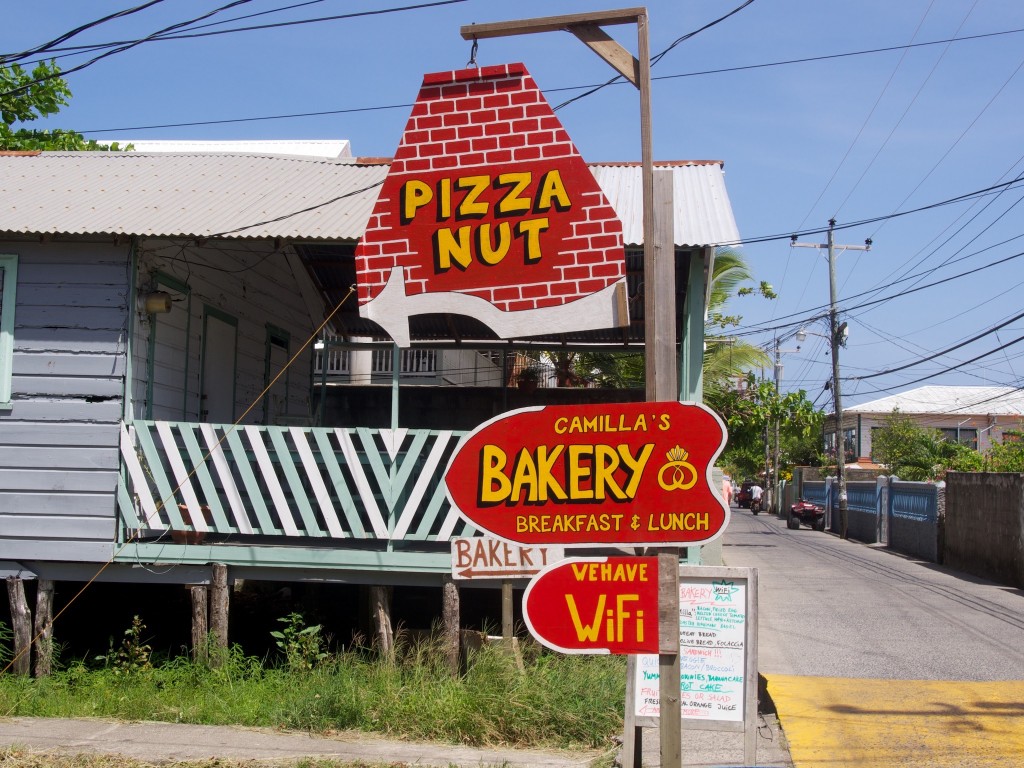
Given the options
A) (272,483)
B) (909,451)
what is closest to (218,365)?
(272,483)

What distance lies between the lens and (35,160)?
10844 mm

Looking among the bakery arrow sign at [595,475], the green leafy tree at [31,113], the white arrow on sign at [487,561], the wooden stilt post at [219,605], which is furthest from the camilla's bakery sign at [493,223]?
the green leafy tree at [31,113]

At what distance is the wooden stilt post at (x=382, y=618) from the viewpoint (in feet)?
28.9

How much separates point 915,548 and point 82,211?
57.0 feet

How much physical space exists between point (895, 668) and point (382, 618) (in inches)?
169

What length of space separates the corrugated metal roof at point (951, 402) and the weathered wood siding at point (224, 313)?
47.3 m

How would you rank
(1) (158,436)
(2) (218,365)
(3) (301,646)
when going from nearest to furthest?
1. (3) (301,646)
2. (1) (158,436)
3. (2) (218,365)

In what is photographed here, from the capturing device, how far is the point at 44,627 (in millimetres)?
8891

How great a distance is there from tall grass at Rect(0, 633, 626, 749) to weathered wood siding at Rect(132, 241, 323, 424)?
224cm

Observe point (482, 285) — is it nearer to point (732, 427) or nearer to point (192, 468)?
point (192, 468)

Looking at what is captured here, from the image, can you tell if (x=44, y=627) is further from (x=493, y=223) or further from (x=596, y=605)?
(x=596, y=605)

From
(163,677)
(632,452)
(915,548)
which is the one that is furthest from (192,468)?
(915,548)

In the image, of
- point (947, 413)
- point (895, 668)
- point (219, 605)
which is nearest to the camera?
point (895, 668)

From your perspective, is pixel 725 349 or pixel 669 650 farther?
pixel 725 349
